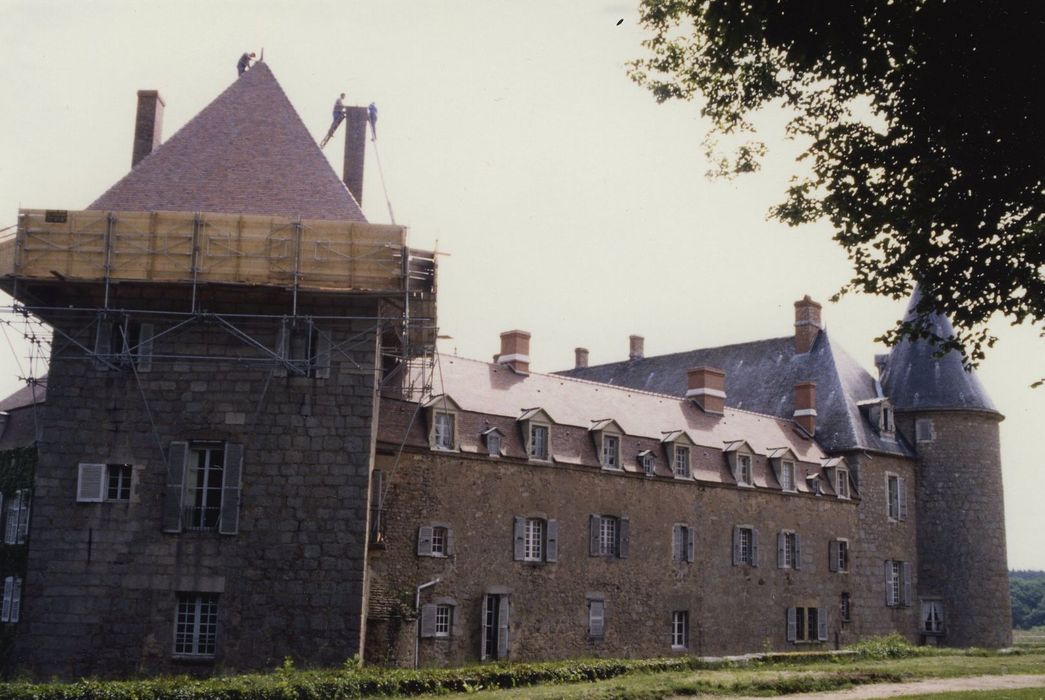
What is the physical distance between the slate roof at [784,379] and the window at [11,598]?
88.2ft

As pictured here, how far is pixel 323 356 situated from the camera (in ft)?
74.5

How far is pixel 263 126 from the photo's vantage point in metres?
25.3

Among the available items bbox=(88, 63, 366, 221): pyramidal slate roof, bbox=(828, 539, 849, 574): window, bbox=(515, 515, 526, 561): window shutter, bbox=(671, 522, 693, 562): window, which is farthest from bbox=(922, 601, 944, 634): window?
bbox=(88, 63, 366, 221): pyramidal slate roof

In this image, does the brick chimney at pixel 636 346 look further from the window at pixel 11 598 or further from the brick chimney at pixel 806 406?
the window at pixel 11 598

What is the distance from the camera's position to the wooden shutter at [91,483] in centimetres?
2167

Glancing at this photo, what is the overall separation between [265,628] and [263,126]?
11.6 meters

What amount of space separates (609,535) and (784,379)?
51.2 ft

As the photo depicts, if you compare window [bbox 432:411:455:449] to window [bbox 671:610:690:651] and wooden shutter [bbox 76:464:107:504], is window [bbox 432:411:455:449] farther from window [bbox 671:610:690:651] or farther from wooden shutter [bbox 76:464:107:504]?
window [bbox 671:610:690:651]

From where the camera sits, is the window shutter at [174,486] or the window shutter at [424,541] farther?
the window shutter at [424,541]

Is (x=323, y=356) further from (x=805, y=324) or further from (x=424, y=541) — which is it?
(x=805, y=324)

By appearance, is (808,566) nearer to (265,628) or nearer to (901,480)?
(901,480)

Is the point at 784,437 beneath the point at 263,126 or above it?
beneath

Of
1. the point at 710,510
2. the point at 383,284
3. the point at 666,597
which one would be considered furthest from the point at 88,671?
the point at 710,510

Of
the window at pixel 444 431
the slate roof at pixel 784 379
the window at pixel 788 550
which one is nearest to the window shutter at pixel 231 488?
the window at pixel 444 431
